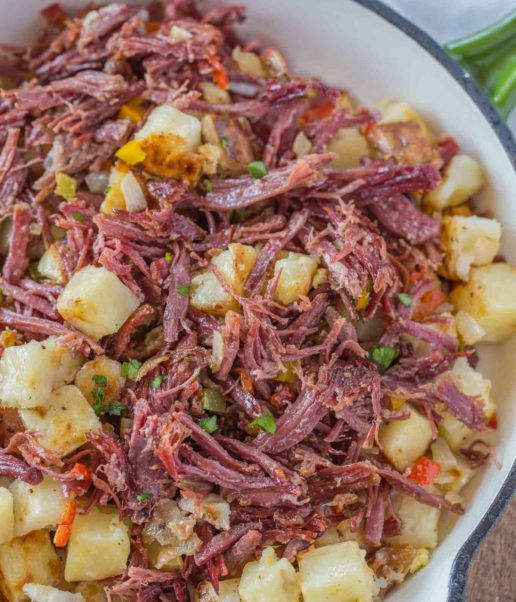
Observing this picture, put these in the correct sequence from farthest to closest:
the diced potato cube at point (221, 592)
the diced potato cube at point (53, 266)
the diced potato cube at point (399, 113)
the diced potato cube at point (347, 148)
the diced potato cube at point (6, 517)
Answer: the diced potato cube at point (399, 113), the diced potato cube at point (347, 148), the diced potato cube at point (53, 266), the diced potato cube at point (221, 592), the diced potato cube at point (6, 517)

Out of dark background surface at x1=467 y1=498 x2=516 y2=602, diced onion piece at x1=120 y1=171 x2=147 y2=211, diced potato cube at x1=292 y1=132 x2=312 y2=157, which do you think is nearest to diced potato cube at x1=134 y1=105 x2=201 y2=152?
diced onion piece at x1=120 y1=171 x2=147 y2=211

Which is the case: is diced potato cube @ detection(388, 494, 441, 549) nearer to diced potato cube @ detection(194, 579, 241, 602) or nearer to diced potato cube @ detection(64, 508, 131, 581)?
diced potato cube @ detection(194, 579, 241, 602)

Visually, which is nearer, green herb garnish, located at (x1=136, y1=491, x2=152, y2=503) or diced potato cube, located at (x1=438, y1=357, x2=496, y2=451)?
green herb garnish, located at (x1=136, y1=491, x2=152, y2=503)

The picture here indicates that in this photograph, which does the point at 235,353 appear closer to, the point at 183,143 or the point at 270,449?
the point at 270,449

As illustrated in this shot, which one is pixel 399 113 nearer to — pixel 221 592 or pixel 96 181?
pixel 96 181

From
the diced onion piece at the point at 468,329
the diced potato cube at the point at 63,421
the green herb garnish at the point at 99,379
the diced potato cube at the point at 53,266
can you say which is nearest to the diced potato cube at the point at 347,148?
the diced onion piece at the point at 468,329

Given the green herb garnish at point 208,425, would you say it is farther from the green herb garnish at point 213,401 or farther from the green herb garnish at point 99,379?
the green herb garnish at point 99,379
